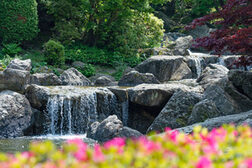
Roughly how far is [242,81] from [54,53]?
9.76 metres

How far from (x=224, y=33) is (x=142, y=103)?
356 centimetres

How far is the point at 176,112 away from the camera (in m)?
8.00

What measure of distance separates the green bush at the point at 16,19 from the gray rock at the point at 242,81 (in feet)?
41.1

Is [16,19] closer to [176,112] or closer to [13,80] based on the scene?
[13,80]

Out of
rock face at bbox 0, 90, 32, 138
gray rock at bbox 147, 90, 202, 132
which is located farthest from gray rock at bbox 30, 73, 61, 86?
gray rock at bbox 147, 90, 202, 132

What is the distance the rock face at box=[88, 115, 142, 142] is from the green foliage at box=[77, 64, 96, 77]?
8.08 metres

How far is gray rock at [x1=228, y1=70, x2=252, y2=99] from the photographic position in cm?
841

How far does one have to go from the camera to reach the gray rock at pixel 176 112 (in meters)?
7.85

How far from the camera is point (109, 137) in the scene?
7680mm

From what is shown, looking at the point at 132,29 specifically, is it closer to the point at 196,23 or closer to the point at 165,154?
the point at 196,23

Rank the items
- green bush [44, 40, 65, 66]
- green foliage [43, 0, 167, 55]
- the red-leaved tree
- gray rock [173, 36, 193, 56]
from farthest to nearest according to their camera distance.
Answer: gray rock [173, 36, 193, 56] < green foliage [43, 0, 167, 55] < green bush [44, 40, 65, 66] < the red-leaved tree

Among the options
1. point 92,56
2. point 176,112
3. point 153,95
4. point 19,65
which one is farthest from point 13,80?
point 92,56

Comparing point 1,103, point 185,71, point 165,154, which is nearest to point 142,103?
point 1,103

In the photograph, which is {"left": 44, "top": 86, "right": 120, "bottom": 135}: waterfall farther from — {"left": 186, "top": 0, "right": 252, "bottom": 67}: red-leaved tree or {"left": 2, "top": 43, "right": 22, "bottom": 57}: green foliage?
{"left": 2, "top": 43, "right": 22, "bottom": 57}: green foliage
